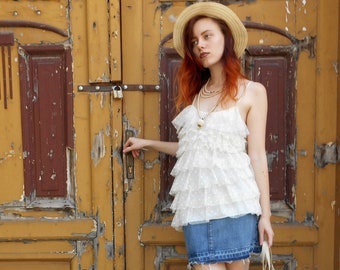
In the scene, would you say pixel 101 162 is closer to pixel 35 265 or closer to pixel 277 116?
pixel 35 265

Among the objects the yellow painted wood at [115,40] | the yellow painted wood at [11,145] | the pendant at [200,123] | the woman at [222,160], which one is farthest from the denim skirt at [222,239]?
the yellow painted wood at [11,145]

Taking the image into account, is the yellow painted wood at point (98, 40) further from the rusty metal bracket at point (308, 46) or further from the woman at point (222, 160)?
the rusty metal bracket at point (308, 46)

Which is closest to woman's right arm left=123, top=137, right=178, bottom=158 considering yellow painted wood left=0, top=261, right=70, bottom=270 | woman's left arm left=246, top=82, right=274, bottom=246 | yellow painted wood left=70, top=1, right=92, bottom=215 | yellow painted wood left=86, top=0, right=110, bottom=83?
yellow painted wood left=70, top=1, right=92, bottom=215

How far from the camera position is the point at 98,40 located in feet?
7.69

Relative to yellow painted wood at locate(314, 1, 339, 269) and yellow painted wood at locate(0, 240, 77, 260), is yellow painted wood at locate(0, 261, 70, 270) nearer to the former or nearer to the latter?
yellow painted wood at locate(0, 240, 77, 260)

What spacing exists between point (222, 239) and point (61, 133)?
0.89m

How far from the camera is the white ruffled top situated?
6.15ft

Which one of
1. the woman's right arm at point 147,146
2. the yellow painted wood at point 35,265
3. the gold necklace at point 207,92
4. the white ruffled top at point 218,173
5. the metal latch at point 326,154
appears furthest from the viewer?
the yellow painted wood at point 35,265

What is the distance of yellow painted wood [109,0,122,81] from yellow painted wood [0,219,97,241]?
660 mm

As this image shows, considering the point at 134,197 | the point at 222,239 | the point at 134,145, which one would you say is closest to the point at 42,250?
the point at 134,197

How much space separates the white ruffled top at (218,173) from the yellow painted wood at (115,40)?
54 centimetres

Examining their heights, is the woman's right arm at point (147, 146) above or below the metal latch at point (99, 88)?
below

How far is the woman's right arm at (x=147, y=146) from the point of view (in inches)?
88.6

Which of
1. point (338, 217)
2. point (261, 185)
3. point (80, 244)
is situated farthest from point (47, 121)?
point (338, 217)
